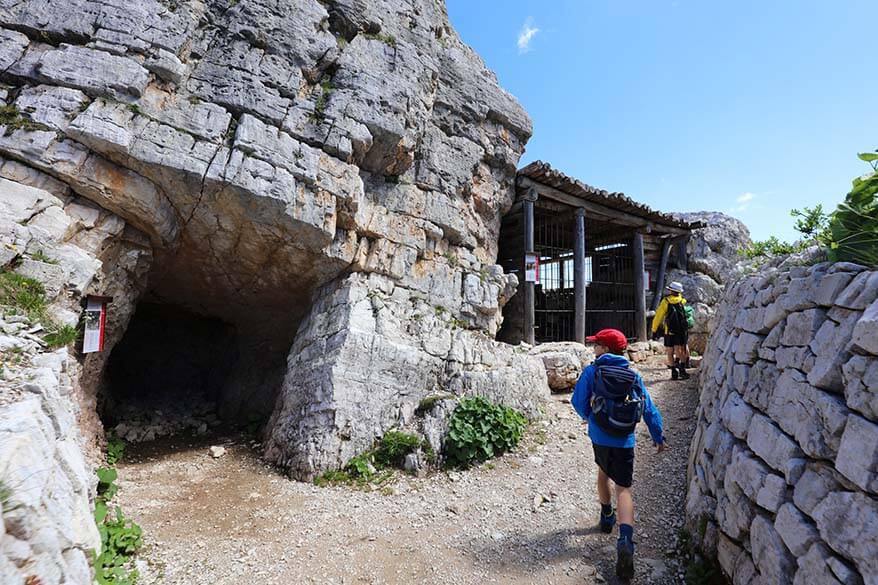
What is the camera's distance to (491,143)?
920cm

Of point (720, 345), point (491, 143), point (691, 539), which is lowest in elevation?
point (691, 539)

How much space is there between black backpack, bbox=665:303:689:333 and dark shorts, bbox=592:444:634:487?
555cm

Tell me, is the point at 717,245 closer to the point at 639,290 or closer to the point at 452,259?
the point at 639,290

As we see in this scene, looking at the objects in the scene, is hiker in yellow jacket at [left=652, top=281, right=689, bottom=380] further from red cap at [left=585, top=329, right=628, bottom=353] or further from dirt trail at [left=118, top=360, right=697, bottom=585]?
red cap at [left=585, top=329, right=628, bottom=353]

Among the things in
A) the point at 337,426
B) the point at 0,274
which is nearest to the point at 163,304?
the point at 0,274

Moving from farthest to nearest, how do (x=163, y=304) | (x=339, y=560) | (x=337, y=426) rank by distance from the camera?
(x=163, y=304) → (x=337, y=426) → (x=339, y=560)

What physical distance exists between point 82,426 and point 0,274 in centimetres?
233

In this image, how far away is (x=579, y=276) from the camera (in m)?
11.0

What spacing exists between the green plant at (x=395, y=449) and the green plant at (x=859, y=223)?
4.96m

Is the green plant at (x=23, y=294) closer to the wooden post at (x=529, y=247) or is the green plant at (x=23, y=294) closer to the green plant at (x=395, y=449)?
the green plant at (x=395, y=449)

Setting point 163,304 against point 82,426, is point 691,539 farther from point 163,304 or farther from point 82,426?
point 163,304

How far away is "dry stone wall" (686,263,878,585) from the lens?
197 cm

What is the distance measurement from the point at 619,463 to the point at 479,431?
8.73 ft

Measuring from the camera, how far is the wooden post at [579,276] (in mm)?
10797
